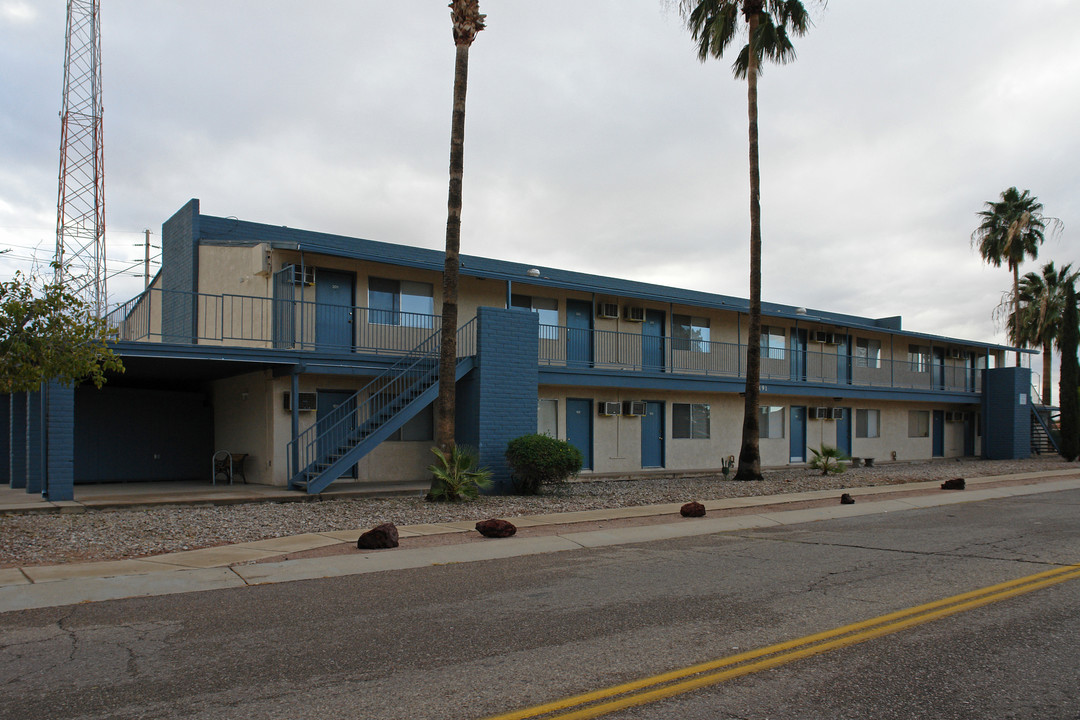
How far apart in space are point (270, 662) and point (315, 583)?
306 centimetres

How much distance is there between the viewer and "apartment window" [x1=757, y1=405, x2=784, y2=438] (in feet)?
90.2

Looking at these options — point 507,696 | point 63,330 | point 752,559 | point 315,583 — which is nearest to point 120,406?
point 63,330

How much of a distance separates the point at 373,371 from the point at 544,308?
627cm

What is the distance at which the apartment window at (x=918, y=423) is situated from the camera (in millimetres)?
33375

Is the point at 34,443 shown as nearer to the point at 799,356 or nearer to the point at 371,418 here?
the point at 371,418

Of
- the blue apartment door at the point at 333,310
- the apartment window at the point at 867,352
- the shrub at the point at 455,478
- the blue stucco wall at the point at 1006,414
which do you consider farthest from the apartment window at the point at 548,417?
the blue stucco wall at the point at 1006,414

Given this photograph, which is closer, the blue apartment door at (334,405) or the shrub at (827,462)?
the blue apartment door at (334,405)

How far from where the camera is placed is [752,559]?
9.70 metres

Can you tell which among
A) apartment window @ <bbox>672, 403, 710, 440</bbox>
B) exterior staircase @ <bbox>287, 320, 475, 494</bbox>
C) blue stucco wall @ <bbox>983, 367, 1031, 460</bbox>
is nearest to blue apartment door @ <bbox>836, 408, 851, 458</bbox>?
apartment window @ <bbox>672, 403, 710, 440</bbox>

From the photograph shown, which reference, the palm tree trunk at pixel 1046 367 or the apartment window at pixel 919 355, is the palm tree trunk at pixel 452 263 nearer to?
the apartment window at pixel 919 355

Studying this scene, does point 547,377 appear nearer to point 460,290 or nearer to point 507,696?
point 460,290

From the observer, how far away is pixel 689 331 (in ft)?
86.4

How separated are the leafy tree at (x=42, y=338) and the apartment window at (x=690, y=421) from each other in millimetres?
17419

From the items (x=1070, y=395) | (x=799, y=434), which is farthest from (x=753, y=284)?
(x=1070, y=395)
